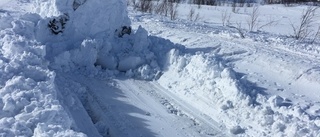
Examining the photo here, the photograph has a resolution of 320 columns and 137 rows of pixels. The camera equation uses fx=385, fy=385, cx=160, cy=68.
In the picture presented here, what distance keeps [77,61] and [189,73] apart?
7.96 ft

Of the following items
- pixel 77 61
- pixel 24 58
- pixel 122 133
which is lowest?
pixel 122 133

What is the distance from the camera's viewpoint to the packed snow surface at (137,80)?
4.95 metres

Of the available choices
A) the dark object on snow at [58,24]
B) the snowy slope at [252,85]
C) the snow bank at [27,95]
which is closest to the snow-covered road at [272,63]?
the snowy slope at [252,85]

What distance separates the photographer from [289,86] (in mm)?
6910

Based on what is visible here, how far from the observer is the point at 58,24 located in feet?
28.3

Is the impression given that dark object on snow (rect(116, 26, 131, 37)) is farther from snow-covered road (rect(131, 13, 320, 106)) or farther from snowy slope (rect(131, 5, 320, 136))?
snowy slope (rect(131, 5, 320, 136))

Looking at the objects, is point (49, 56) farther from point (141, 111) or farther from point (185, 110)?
point (185, 110)

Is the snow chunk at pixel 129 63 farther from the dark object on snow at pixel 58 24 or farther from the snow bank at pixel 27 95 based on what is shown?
the snow bank at pixel 27 95

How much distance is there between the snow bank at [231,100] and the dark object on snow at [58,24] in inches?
101

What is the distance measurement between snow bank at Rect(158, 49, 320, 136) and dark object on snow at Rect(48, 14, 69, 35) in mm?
2559

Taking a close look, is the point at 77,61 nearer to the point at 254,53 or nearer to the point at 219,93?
the point at 219,93

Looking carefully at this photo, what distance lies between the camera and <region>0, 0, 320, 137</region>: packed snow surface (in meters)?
4.95

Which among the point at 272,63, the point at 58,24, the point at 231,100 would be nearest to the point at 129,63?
the point at 58,24

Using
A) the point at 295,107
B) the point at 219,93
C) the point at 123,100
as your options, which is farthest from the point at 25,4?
the point at 295,107
